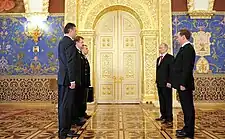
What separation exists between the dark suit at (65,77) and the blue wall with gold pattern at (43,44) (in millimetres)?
5264

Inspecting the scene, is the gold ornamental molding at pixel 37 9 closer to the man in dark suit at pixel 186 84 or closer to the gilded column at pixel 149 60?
the gilded column at pixel 149 60

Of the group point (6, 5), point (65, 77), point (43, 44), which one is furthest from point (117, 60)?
point (65, 77)

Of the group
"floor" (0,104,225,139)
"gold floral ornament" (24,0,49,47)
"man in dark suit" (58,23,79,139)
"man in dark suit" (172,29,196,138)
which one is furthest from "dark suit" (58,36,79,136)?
"gold floral ornament" (24,0,49,47)

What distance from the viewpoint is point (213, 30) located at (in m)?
9.21

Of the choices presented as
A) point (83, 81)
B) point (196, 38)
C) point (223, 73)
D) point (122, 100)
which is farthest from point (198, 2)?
point (83, 81)

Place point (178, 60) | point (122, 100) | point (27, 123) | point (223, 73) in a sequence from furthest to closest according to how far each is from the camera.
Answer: point (122, 100) < point (223, 73) < point (27, 123) < point (178, 60)

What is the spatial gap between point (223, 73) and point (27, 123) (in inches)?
233

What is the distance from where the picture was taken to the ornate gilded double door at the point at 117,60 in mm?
9852

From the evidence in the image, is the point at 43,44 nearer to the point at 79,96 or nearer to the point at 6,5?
the point at 6,5

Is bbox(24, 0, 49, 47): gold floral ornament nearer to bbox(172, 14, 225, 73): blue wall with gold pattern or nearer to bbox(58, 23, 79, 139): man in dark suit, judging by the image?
bbox(172, 14, 225, 73): blue wall with gold pattern

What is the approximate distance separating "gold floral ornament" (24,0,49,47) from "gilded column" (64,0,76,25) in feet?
1.79

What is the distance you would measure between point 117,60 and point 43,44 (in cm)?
226

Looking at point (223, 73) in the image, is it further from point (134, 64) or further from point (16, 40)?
point (16, 40)

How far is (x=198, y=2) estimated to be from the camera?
30.2 feet
